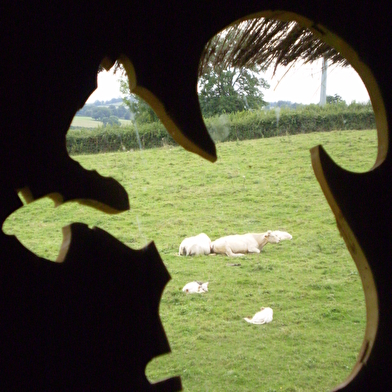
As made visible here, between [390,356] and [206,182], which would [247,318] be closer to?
[206,182]

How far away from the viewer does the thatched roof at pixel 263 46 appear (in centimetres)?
55

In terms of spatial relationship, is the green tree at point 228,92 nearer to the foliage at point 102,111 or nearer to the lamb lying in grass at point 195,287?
the foliage at point 102,111

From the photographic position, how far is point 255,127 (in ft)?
13.2

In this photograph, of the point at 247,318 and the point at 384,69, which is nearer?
the point at 384,69

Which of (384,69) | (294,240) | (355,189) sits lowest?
(294,240)

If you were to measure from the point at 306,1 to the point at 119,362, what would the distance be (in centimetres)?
36

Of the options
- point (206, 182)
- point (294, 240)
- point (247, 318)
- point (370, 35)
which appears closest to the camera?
point (370, 35)

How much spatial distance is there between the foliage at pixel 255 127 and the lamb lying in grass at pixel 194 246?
95cm

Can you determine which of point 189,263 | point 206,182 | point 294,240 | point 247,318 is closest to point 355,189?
point 247,318

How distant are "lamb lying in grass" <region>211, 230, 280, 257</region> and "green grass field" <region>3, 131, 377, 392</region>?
0.07m

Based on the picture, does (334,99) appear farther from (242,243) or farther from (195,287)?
(195,287)

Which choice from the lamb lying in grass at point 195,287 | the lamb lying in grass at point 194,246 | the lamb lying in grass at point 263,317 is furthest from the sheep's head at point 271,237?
the lamb lying in grass at point 263,317

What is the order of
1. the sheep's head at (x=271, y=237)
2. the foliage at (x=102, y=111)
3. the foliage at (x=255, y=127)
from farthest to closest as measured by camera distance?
1. the foliage at (x=255, y=127)
2. the sheep's head at (x=271, y=237)
3. the foliage at (x=102, y=111)

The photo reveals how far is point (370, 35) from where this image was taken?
0.43 metres
